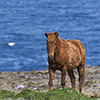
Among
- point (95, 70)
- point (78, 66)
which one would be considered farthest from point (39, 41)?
point (78, 66)

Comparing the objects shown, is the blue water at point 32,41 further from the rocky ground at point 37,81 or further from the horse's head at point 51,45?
the horse's head at point 51,45

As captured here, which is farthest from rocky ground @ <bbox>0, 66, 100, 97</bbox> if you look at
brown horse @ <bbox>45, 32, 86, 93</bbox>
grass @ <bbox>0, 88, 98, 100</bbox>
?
grass @ <bbox>0, 88, 98, 100</bbox>

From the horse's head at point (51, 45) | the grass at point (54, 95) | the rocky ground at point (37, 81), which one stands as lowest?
the rocky ground at point (37, 81)

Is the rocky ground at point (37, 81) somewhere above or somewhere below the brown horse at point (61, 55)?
below

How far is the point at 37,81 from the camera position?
1457 cm

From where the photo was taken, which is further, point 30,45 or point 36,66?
point 30,45

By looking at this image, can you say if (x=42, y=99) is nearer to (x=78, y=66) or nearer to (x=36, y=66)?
(x=78, y=66)

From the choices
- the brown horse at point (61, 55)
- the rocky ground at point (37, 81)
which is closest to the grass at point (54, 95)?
the brown horse at point (61, 55)

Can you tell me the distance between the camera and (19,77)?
15758mm

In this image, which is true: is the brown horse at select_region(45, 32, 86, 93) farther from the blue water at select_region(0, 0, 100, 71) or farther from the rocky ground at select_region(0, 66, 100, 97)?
the blue water at select_region(0, 0, 100, 71)

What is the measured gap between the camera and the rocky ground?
12.9 metres

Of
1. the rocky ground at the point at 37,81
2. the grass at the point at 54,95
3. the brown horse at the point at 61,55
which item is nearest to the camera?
the grass at the point at 54,95

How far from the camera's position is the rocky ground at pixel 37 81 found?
1288 centimetres

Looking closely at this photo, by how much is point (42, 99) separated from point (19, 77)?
816cm
